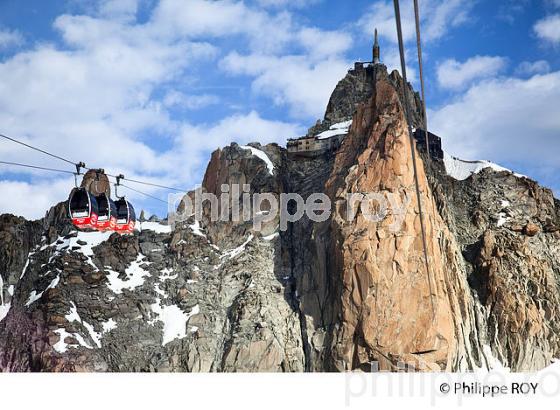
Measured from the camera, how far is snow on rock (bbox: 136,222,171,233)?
85.2 m

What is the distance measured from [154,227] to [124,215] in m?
40.1

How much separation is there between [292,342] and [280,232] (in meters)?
15.7

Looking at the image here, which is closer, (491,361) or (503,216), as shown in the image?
(491,361)

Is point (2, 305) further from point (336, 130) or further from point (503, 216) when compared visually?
point (503, 216)

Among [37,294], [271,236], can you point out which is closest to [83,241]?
[37,294]

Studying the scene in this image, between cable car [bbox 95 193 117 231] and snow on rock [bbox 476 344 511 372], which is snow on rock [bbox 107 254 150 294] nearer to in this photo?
cable car [bbox 95 193 117 231]

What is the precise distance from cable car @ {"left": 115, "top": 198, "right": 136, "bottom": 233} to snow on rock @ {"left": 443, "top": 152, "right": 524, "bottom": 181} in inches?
2130

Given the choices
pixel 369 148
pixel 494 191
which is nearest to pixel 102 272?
pixel 369 148

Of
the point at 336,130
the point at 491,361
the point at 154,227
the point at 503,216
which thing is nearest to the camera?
the point at 491,361

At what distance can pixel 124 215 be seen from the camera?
4609cm

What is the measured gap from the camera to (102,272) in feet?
254

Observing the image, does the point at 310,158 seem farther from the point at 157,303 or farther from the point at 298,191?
the point at 157,303

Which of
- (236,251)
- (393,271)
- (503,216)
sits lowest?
(393,271)

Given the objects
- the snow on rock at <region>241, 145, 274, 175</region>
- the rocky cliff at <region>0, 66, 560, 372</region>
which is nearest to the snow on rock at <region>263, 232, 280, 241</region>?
the rocky cliff at <region>0, 66, 560, 372</region>
